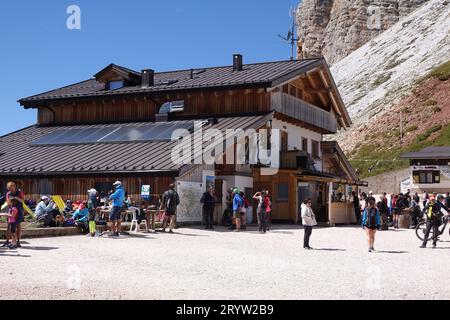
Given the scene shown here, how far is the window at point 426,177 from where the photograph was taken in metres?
52.0

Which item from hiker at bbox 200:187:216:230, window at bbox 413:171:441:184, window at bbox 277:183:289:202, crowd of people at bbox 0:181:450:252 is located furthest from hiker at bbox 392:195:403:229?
window at bbox 413:171:441:184

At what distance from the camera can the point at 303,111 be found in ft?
109

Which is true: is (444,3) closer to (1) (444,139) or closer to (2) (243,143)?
(1) (444,139)

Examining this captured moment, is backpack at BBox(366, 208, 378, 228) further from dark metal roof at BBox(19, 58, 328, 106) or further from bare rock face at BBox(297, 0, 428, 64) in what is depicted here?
bare rock face at BBox(297, 0, 428, 64)

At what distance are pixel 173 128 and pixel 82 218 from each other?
10.3 meters

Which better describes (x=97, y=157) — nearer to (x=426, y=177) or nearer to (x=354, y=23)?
(x=426, y=177)

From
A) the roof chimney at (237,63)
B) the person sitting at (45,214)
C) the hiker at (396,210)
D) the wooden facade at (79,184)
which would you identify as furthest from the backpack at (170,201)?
the roof chimney at (237,63)

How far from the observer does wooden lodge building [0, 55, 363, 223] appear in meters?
25.2

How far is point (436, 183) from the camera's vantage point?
170ft

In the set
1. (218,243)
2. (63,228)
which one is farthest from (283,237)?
(63,228)

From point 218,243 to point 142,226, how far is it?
4.95 meters

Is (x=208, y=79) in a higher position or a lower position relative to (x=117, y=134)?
higher

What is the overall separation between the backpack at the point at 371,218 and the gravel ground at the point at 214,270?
73 centimetres

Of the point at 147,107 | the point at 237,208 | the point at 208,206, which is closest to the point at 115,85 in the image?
the point at 147,107
